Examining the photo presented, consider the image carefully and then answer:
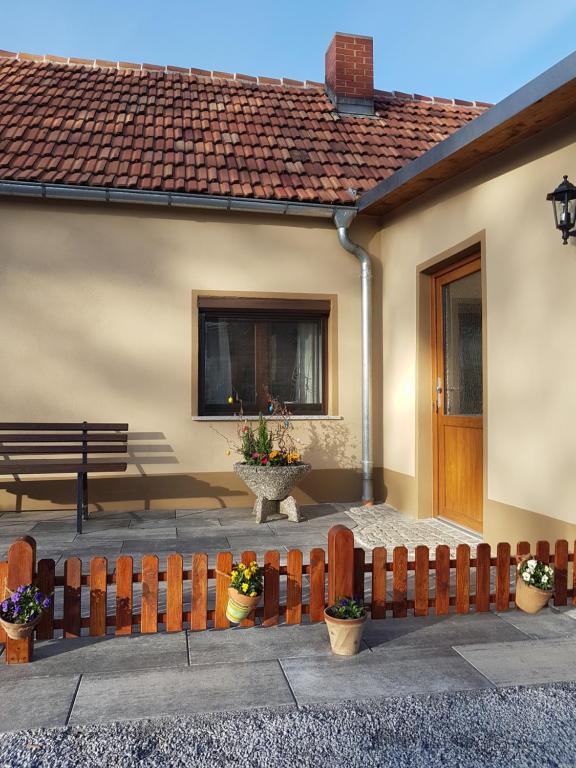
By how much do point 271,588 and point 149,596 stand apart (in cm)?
65

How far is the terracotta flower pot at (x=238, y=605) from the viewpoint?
138 inches

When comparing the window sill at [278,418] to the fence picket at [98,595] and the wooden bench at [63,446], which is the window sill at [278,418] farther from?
the fence picket at [98,595]

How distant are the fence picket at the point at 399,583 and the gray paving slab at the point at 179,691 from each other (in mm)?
901

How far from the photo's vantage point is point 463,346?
21.5 feet

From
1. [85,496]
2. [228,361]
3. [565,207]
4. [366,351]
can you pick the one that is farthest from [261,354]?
[565,207]

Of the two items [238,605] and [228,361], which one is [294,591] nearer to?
[238,605]

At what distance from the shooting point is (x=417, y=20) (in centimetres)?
970

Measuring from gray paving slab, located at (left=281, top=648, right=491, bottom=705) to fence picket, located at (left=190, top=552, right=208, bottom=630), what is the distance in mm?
547

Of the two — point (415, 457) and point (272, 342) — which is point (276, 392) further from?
point (415, 457)

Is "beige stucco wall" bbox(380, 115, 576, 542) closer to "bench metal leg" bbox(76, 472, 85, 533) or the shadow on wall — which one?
the shadow on wall

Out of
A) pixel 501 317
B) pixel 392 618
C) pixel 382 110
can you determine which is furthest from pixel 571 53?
pixel 382 110

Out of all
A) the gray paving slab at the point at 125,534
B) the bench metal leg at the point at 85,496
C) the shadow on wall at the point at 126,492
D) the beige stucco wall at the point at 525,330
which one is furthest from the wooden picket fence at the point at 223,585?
the shadow on wall at the point at 126,492

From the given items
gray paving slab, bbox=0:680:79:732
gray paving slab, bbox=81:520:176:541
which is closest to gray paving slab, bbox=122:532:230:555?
gray paving slab, bbox=81:520:176:541

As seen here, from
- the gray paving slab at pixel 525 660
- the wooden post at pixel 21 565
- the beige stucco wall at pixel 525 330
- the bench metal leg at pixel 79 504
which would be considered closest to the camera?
the gray paving slab at pixel 525 660
